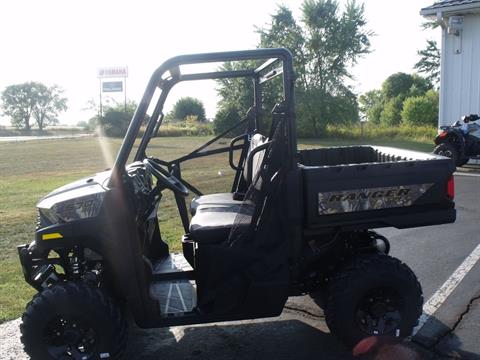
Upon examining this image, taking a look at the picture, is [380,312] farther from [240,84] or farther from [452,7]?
[452,7]

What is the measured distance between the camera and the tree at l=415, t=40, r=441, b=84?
40469 mm

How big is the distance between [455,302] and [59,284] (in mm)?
2987

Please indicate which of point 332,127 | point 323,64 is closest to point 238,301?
point 332,127

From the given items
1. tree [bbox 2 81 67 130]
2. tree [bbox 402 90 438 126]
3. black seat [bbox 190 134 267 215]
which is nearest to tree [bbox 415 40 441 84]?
tree [bbox 402 90 438 126]

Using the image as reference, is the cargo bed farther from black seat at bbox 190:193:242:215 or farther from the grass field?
the grass field

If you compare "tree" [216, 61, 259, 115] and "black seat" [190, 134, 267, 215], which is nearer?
"black seat" [190, 134, 267, 215]

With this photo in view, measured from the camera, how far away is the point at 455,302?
165 inches

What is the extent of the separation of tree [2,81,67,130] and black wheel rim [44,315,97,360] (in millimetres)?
93393

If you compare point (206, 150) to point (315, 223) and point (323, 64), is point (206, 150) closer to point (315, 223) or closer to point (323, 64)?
point (315, 223)

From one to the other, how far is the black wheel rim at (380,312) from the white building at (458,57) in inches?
401

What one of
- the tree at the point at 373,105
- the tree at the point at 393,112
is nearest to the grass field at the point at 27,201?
the tree at the point at 393,112

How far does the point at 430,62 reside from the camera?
41.9 m

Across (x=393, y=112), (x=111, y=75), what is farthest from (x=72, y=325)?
(x=111, y=75)

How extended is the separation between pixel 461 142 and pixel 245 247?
361 inches
